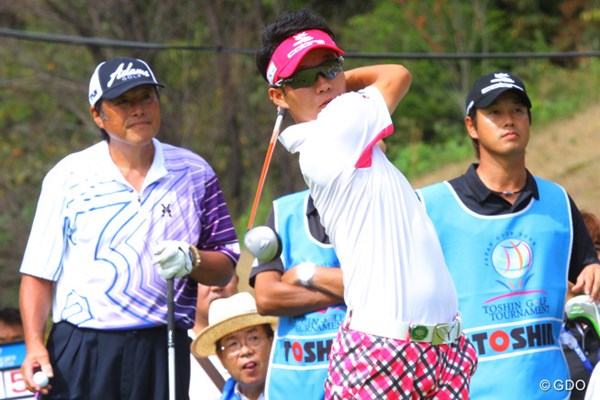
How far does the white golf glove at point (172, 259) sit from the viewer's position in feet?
16.3

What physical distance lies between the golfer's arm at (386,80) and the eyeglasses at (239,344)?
2.01 meters

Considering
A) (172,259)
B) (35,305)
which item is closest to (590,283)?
(172,259)

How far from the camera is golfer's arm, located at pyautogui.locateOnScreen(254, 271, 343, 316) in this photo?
5012 millimetres

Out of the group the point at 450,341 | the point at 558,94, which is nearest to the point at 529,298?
the point at 450,341

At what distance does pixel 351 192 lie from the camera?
3.91m

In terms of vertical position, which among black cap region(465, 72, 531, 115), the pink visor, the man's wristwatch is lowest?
the man's wristwatch

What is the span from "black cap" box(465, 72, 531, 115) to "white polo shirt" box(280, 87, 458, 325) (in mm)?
1266

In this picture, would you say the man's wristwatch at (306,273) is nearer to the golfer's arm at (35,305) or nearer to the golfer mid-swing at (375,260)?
the golfer mid-swing at (375,260)

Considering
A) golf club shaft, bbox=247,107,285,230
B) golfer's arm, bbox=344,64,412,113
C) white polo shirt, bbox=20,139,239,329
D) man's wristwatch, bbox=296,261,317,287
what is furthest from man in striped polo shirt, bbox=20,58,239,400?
golfer's arm, bbox=344,64,412,113

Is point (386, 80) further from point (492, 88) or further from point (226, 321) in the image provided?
point (226, 321)

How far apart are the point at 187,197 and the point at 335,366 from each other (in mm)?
1665

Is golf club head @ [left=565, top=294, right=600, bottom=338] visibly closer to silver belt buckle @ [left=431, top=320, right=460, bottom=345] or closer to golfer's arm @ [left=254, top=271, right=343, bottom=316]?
golfer's arm @ [left=254, top=271, right=343, bottom=316]

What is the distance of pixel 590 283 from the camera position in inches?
192

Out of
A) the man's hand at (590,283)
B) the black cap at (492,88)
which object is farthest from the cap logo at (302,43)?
the man's hand at (590,283)
